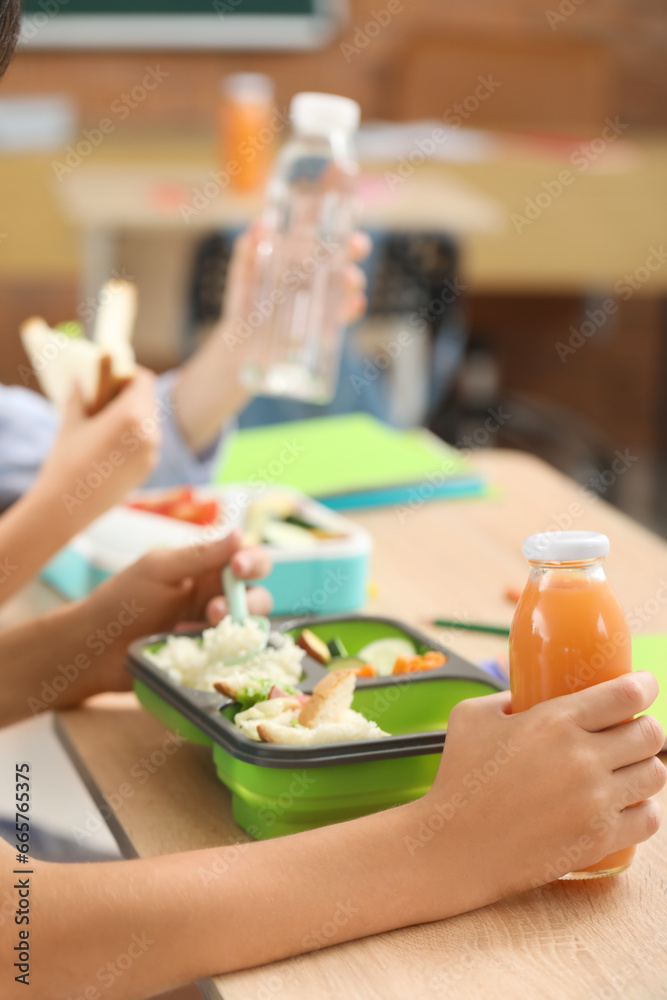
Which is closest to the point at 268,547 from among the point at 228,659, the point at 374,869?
the point at 228,659

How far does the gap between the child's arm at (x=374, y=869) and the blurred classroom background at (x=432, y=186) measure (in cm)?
204

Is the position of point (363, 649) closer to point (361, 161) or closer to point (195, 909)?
point (195, 909)

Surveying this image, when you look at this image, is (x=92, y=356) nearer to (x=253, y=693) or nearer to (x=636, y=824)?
(x=253, y=693)

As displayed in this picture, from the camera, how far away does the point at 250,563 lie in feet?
2.87

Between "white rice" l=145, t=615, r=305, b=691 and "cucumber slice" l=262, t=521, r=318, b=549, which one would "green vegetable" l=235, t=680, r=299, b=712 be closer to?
"white rice" l=145, t=615, r=305, b=691

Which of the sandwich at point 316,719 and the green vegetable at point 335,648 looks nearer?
the sandwich at point 316,719

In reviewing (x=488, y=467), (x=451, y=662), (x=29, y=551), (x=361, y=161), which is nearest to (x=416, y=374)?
(x=361, y=161)

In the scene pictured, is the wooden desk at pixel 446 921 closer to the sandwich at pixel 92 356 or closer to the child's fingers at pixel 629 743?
the child's fingers at pixel 629 743

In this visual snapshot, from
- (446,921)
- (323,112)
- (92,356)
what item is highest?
(323,112)

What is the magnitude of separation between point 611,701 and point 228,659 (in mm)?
292

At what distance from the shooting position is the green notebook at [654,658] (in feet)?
2.56

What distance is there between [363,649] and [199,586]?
16cm

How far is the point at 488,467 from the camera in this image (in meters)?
1.53

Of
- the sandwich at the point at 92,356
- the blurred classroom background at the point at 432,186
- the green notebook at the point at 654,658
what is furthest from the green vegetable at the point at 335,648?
the blurred classroom background at the point at 432,186
